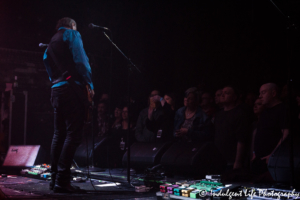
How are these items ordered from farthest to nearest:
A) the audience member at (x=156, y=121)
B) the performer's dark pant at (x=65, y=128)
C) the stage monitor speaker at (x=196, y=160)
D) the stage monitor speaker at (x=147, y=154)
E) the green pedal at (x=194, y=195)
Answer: the audience member at (x=156, y=121) < the stage monitor speaker at (x=147, y=154) < the stage monitor speaker at (x=196, y=160) < the performer's dark pant at (x=65, y=128) < the green pedal at (x=194, y=195)

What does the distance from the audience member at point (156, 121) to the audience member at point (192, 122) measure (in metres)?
0.26

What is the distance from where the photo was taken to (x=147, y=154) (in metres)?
4.36

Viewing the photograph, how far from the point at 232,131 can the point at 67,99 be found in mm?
2211

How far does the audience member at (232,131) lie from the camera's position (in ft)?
12.4

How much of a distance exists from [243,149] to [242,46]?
188 cm

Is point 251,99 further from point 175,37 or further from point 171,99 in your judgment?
point 175,37

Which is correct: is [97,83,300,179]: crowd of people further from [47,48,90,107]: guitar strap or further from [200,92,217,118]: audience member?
[47,48,90,107]: guitar strap

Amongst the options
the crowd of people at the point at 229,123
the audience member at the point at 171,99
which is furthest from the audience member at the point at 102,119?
the audience member at the point at 171,99

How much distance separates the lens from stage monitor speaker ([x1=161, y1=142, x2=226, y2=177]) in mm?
3725

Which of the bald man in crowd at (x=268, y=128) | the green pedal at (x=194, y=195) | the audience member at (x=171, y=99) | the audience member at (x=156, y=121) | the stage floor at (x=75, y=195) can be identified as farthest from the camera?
the audience member at (x=171, y=99)

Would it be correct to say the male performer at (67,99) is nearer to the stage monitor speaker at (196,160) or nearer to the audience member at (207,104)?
the stage monitor speaker at (196,160)

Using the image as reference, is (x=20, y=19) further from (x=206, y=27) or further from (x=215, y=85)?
(x=215, y=85)

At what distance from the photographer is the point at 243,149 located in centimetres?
374

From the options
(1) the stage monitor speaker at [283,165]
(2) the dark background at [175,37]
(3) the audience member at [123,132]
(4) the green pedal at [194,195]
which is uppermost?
(2) the dark background at [175,37]
